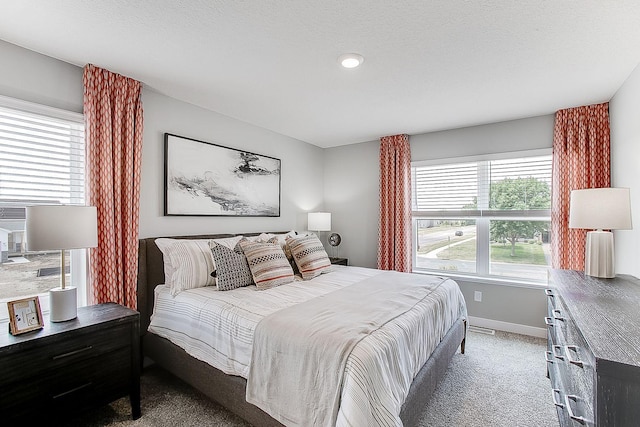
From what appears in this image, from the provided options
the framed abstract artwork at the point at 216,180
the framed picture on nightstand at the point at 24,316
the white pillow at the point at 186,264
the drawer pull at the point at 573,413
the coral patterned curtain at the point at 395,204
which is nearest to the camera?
the drawer pull at the point at 573,413

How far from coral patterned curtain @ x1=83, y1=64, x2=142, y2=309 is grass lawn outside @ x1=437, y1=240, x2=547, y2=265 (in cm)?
369

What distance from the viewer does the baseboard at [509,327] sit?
3.43 meters

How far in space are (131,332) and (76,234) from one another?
73 centimetres

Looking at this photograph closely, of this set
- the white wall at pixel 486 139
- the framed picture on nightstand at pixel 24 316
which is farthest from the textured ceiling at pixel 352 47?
the framed picture on nightstand at pixel 24 316

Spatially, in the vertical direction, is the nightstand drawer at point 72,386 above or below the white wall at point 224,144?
below

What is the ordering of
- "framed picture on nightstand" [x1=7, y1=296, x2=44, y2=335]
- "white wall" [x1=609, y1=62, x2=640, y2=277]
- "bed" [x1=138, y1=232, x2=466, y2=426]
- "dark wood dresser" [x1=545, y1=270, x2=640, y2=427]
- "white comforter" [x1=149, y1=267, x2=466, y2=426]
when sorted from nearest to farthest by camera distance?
"dark wood dresser" [x1=545, y1=270, x2=640, y2=427]
"white comforter" [x1=149, y1=267, x2=466, y2=426]
"framed picture on nightstand" [x1=7, y1=296, x2=44, y2=335]
"bed" [x1=138, y1=232, x2=466, y2=426]
"white wall" [x1=609, y1=62, x2=640, y2=277]

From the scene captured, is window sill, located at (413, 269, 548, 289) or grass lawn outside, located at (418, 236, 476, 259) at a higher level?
grass lawn outside, located at (418, 236, 476, 259)

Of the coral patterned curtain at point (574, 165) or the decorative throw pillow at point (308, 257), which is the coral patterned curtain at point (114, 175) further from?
the coral patterned curtain at point (574, 165)

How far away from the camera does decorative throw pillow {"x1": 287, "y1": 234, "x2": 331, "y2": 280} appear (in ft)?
10.0

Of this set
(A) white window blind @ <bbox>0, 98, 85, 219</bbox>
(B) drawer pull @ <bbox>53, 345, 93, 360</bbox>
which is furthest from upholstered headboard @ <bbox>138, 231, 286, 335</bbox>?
(B) drawer pull @ <bbox>53, 345, 93, 360</bbox>

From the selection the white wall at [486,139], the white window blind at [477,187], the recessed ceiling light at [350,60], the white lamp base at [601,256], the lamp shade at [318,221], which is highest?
the recessed ceiling light at [350,60]

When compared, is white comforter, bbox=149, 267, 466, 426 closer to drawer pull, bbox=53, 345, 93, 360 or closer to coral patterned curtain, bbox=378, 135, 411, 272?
drawer pull, bbox=53, 345, 93, 360

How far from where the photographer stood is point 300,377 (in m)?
1.55

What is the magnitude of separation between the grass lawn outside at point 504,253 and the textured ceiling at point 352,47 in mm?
1597
